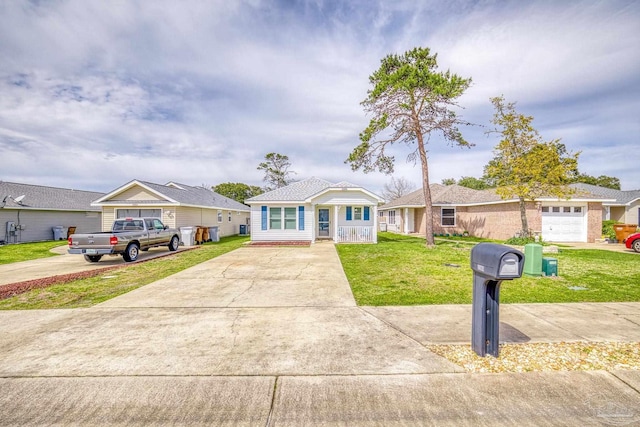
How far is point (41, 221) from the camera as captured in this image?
23.2m

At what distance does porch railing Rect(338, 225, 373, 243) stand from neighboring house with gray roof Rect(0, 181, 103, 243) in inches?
867

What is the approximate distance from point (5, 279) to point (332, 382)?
11.0 metres

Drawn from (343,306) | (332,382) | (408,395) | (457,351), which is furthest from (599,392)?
(343,306)

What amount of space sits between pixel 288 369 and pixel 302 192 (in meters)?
17.2

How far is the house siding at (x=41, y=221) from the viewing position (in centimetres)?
2138

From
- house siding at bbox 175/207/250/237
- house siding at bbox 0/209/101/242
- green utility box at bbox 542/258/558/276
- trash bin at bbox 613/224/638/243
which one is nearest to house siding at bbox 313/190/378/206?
house siding at bbox 175/207/250/237

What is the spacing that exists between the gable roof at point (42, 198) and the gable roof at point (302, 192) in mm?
13749

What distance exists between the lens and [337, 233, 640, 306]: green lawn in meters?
6.49

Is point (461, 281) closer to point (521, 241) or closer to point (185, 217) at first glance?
point (521, 241)

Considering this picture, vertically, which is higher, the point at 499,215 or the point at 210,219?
the point at 499,215

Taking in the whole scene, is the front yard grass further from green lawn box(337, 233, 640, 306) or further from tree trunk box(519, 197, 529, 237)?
tree trunk box(519, 197, 529, 237)

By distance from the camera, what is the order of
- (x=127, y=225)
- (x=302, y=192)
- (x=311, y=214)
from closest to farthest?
1. (x=127, y=225)
2. (x=311, y=214)
3. (x=302, y=192)

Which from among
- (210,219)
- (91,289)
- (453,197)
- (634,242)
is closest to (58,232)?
(210,219)

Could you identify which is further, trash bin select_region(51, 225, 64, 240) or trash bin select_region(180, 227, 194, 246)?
trash bin select_region(51, 225, 64, 240)
